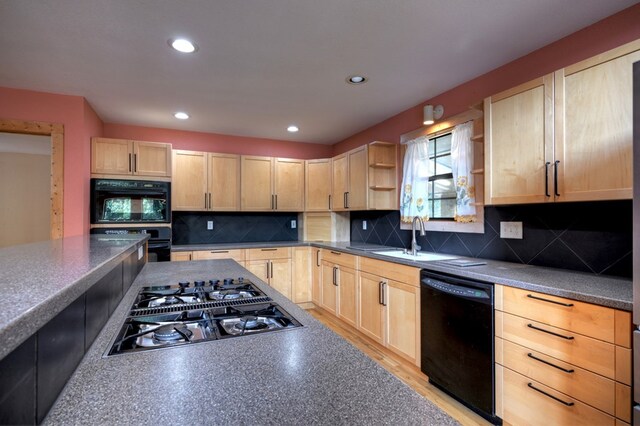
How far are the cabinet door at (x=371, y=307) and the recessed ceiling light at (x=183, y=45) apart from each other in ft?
7.68

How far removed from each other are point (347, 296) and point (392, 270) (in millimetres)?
903

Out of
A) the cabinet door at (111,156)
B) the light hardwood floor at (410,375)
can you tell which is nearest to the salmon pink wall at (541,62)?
the light hardwood floor at (410,375)

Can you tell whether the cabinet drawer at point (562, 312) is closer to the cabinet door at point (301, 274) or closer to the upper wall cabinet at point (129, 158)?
the cabinet door at point (301, 274)

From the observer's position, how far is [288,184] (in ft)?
14.8

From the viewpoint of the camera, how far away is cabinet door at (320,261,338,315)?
3758 millimetres

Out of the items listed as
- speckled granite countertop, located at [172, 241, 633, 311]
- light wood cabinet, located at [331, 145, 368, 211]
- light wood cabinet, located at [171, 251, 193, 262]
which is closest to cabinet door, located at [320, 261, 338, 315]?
light wood cabinet, located at [331, 145, 368, 211]

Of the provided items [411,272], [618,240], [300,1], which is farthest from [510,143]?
[300,1]

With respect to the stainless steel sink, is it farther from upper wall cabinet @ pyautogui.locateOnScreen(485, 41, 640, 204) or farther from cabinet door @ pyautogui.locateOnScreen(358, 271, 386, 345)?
upper wall cabinet @ pyautogui.locateOnScreen(485, 41, 640, 204)

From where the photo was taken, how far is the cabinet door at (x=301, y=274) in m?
4.24

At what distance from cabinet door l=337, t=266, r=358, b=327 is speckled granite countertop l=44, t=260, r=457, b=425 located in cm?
253

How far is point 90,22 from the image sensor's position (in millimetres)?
1919

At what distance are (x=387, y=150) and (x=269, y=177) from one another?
5.37ft

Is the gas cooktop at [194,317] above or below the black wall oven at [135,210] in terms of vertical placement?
below

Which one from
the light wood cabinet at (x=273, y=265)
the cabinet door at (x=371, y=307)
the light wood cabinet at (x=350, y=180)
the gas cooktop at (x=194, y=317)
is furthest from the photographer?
the light wood cabinet at (x=273, y=265)
